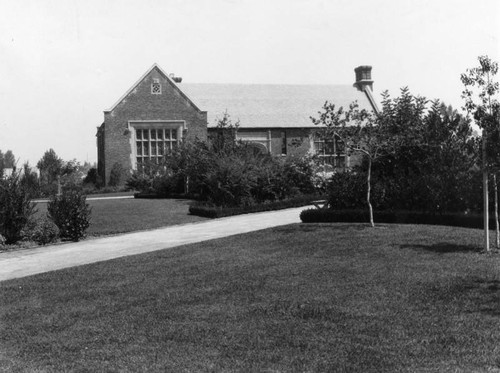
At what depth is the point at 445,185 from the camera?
1415 centimetres

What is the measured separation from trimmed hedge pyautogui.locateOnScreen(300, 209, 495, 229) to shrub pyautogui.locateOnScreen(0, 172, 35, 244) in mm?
7694

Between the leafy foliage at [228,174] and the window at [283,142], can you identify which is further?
the window at [283,142]

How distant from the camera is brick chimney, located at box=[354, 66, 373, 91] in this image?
4586 centimetres

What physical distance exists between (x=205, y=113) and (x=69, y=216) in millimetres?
24279

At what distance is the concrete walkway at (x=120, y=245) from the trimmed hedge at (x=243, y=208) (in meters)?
1.07

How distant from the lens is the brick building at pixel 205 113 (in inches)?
1442

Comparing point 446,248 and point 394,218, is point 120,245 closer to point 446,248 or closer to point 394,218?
point 394,218

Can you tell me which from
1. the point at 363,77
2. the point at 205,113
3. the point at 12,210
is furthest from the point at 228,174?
the point at 363,77

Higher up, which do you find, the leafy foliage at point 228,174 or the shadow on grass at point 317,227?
the leafy foliage at point 228,174

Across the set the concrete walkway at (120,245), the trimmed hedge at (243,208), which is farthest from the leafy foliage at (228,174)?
the concrete walkway at (120,245)

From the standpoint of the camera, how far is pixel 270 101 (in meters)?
43.1

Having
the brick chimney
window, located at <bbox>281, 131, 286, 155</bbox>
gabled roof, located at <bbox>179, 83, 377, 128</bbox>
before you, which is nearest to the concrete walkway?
window, located at <bbox>281, 131, 286, 155</bbox>

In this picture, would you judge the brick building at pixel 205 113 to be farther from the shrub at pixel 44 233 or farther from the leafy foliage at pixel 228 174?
the shrub at pixel 44 233

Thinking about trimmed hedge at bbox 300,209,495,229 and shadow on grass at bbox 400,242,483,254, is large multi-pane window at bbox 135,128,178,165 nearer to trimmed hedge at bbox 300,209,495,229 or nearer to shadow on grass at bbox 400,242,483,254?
trimmed hedge at bbox 300,209,495,229
